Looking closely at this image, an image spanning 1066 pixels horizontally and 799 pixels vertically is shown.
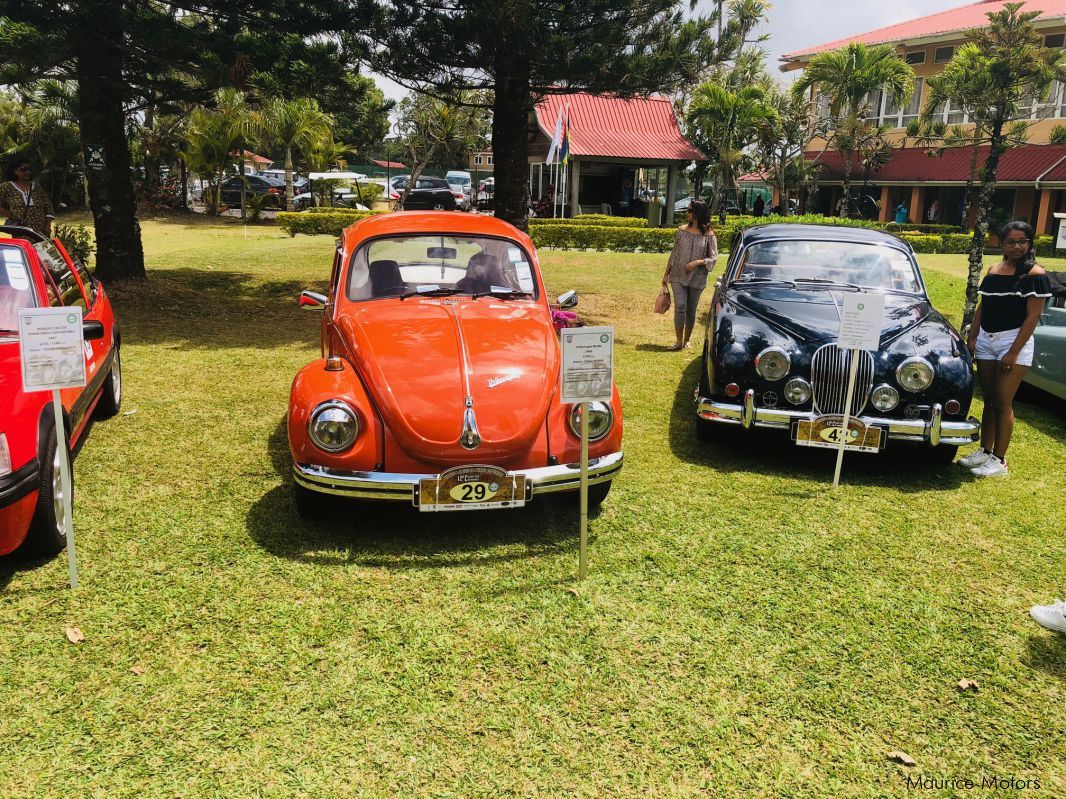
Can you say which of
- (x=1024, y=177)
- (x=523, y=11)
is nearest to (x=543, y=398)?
(x=523, y=11)

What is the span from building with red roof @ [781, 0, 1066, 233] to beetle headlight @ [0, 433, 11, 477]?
31233mm

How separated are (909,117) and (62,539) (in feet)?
124

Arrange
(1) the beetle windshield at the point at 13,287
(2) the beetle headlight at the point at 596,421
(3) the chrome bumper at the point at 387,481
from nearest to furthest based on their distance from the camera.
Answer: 1. (3) the chrome bumper at the point at 387,481
2. (2) the beetle headlight at the point at 596,421
3. (1) the beetle windshield at the point at 13,287

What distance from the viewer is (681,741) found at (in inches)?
125

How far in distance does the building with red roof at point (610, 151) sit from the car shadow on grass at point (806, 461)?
24.2 metres

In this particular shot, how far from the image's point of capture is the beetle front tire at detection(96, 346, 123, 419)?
6.63 meters

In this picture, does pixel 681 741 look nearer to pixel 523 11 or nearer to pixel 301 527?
pixel 301 527

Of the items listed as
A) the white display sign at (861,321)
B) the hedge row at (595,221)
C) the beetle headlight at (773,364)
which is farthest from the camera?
the hedge row at (595,221)

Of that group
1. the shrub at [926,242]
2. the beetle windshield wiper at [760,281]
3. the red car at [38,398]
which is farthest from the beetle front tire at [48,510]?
the shrub at [926,242]

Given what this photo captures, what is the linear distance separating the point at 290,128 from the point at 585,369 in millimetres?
30537

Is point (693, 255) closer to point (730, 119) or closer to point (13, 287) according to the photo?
point (13, 287)

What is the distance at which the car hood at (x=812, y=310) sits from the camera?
6.13 m

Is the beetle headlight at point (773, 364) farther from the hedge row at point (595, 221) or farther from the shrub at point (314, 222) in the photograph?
the shrub at point (314, 222)

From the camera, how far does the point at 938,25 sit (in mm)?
34562
